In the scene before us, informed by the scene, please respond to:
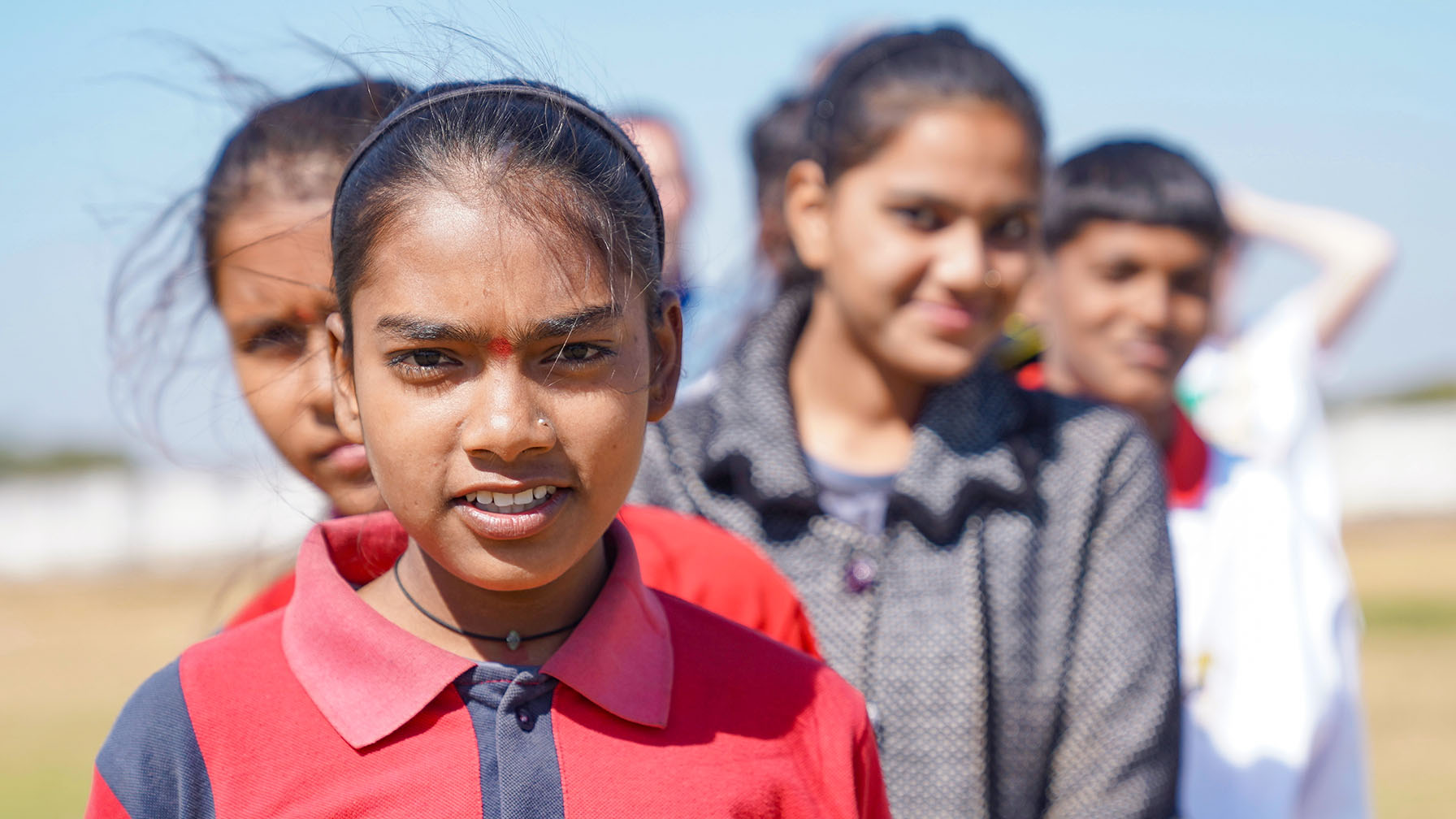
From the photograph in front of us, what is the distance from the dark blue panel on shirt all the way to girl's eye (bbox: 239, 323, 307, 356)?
70 cm

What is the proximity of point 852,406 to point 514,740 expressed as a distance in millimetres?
1293

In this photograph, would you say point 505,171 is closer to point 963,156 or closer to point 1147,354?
point 963,156

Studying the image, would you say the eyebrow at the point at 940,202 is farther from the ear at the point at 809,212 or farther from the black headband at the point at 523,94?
the black headband at the point at 523,94

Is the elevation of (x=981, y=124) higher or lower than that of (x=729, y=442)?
higher

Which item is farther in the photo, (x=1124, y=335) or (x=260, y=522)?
(x=1124, y=335)

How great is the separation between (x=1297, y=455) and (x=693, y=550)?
2007 mm

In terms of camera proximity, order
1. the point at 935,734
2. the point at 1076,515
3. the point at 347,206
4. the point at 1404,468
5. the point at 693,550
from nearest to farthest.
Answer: the point at 347,206 → the point at 693,550 → the point at 935,734 → the point at 1076,515 → the point at 1404,468

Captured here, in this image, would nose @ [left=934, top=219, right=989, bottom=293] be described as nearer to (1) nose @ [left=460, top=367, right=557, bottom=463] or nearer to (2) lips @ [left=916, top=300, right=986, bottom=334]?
(2) lips @ [left=916, top=300, right=986, bottom=334]

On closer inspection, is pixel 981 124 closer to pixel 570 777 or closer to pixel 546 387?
pixel 546 387

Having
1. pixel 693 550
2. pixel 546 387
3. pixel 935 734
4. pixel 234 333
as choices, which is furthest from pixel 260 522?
pixel 935 734

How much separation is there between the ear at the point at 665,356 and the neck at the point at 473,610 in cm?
22

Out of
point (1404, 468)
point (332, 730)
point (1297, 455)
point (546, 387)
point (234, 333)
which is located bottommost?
point (1404, 468)

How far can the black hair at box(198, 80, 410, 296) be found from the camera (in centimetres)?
205

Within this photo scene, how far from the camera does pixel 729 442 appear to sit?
236 cm
